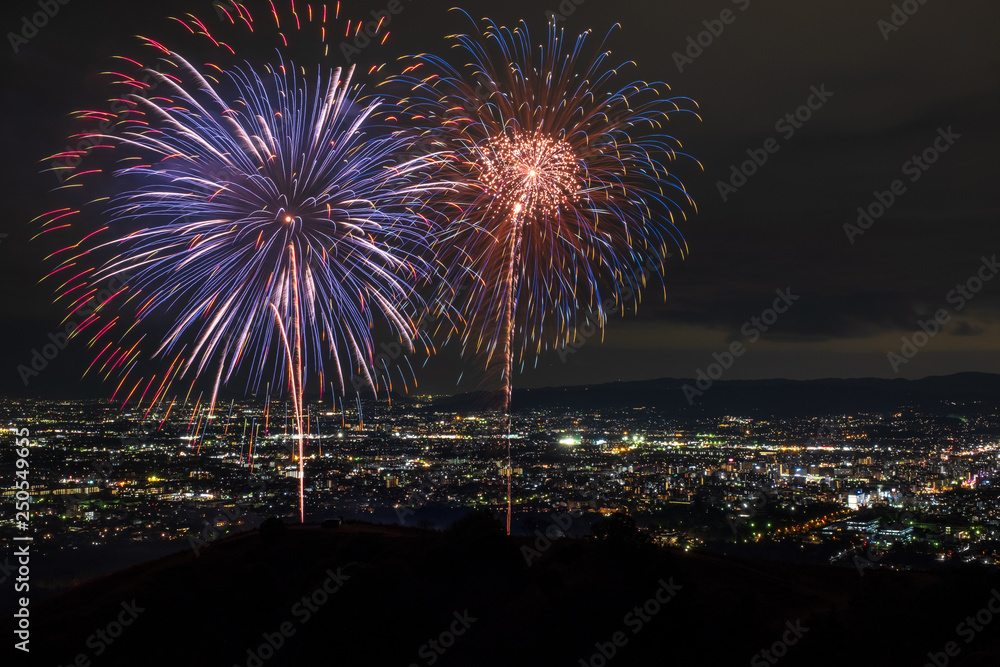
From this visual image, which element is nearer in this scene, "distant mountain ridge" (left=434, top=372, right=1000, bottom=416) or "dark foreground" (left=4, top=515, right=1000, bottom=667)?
"dark foreground" (left=4, top=515, right=1000, bottom=667)

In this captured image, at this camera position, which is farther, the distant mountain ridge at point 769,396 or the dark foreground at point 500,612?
the distant mountain ridge at point 769,396

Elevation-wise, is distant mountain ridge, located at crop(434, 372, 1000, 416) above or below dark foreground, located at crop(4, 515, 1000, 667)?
above

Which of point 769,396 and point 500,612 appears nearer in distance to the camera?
point 500,612

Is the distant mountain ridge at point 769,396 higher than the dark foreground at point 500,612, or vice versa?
the distant mountain ridge at point 769,396

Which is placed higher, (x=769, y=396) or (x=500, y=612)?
(x=769, y=396)
